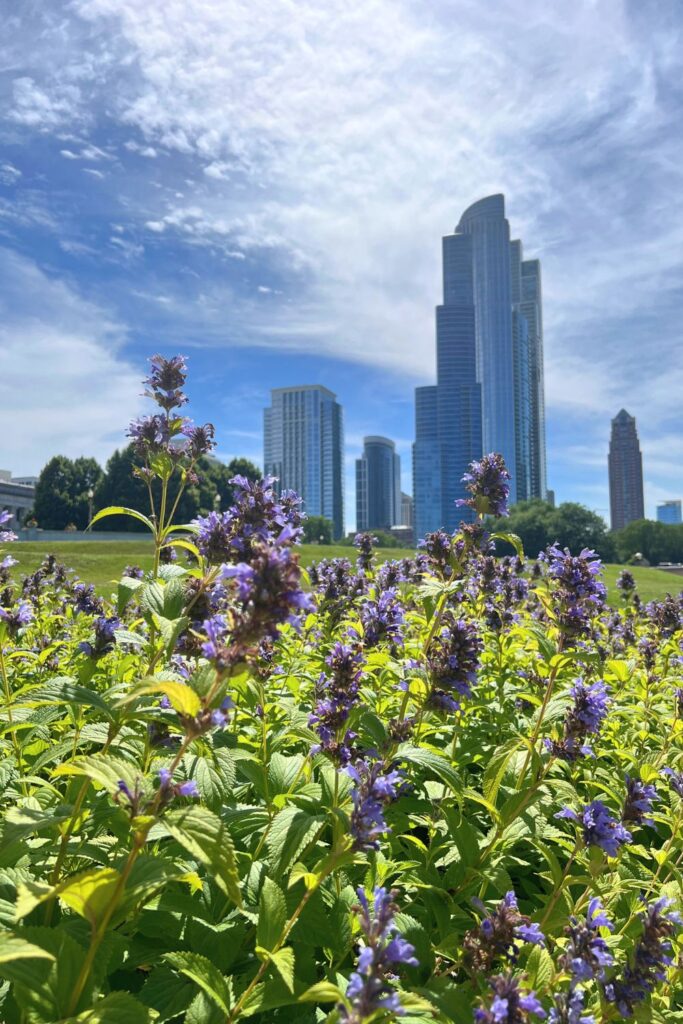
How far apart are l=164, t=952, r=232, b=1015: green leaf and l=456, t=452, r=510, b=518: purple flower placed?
327 cm

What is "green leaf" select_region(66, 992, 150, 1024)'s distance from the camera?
174 cm

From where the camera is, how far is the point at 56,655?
20.1ft

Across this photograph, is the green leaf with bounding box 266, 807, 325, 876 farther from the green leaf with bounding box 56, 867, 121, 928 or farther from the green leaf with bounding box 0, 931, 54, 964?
the green leaf with bounding box 0, 931, 54, 964

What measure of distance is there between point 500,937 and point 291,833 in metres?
0.93

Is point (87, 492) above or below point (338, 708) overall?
above

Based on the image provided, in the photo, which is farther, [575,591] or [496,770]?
[575,591]

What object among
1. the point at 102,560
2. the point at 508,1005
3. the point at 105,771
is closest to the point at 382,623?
the point at 508,1005

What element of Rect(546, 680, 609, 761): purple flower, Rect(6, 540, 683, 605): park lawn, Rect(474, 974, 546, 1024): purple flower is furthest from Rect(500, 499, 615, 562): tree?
Rect(474, 974, 546, 1024): purple flower

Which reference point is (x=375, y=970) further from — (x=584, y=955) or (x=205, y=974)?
(x=584, y=955)

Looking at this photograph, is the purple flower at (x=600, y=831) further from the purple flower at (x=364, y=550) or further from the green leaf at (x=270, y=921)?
the purple flower at (x=364, y=550)

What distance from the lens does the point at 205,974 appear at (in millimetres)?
2016

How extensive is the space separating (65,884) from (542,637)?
248cm

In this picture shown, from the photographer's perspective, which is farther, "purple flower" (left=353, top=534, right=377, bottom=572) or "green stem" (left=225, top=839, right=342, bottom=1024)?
"purple flower" (left=353, top=534, right=377, bottom=572)

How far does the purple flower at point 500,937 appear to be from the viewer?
234cm
